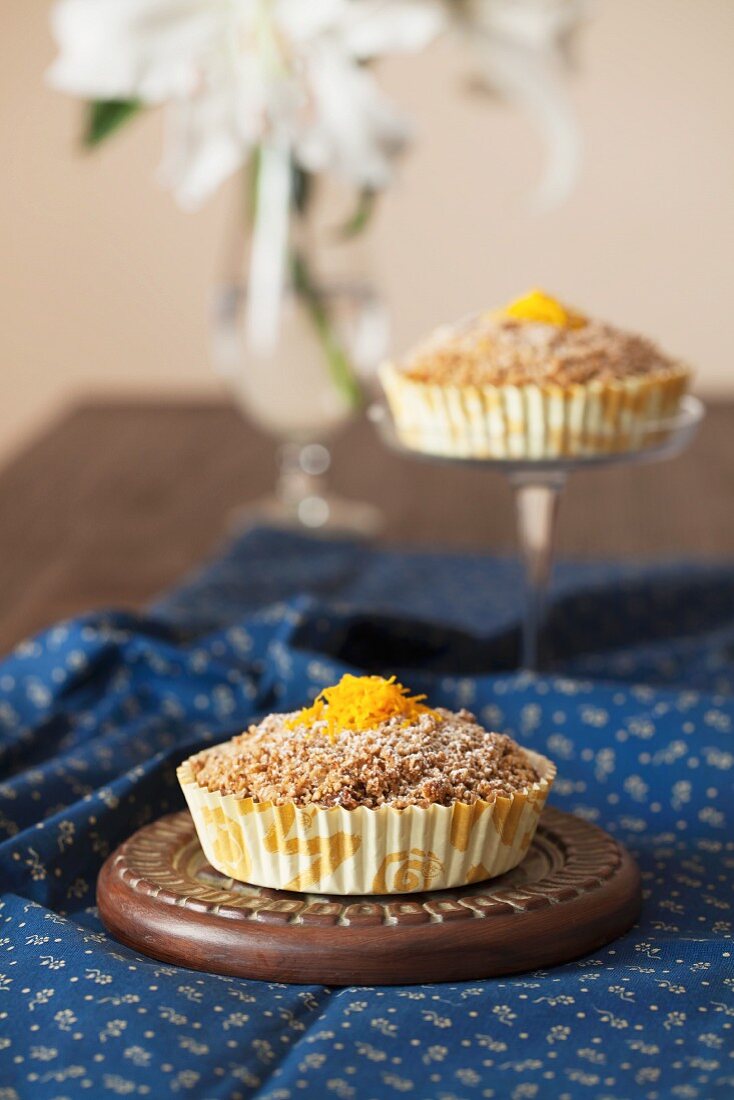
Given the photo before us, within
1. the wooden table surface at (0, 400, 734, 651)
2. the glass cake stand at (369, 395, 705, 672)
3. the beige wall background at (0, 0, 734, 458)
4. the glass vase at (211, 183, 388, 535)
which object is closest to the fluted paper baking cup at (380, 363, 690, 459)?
the glass cake stand at (369, 395, 705, 672)

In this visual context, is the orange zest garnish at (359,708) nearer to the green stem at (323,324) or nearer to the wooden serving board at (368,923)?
the wooden serving board at (368,923)

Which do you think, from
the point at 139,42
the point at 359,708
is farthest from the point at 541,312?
the point at 139,42

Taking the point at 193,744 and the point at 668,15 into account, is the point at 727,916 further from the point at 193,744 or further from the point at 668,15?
the point at 668,15

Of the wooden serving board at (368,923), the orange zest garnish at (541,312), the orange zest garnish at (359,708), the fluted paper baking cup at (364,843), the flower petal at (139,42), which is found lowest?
the wooden serving board at (368,923)

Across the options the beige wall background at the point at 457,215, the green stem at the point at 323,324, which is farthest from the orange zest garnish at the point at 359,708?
the beige wall background at the point at 457,215

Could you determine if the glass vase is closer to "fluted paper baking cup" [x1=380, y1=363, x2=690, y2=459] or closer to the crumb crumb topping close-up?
→ "fluted paper baking cup" [x1=380, y1=363, x2=690, y2=459]
